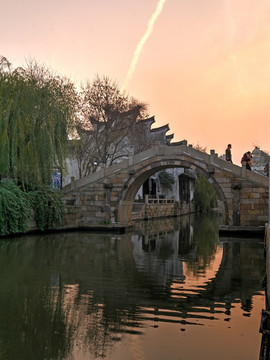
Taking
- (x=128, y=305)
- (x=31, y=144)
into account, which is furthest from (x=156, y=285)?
(x=31, y=144)

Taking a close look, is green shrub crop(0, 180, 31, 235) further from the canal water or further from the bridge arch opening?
the bridge arch opening

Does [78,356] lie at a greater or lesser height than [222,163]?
lesser

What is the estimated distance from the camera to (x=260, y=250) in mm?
11094

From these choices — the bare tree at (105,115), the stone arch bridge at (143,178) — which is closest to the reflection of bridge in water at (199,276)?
the stone arch bridge at (143,178)

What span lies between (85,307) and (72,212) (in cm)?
1121

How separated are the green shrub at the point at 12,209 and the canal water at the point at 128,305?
1569 mm

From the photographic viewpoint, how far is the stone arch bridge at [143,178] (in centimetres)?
1448

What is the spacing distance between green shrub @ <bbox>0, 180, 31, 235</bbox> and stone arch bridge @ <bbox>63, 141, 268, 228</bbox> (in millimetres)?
3499

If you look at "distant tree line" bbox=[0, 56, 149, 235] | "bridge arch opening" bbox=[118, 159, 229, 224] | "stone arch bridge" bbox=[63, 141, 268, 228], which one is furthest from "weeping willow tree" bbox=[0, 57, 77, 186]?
"bridge arch opening" bbox=[118, 159, 229, 224]

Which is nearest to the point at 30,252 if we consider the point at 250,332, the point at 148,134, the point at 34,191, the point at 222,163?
the point at 34,191

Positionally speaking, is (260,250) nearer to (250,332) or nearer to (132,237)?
(132,237)

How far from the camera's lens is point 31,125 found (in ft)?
40.5

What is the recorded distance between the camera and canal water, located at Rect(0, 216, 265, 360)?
148 inches

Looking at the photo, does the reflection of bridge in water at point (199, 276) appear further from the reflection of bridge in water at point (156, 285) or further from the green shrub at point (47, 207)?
the green shrub at point (47, 207)
